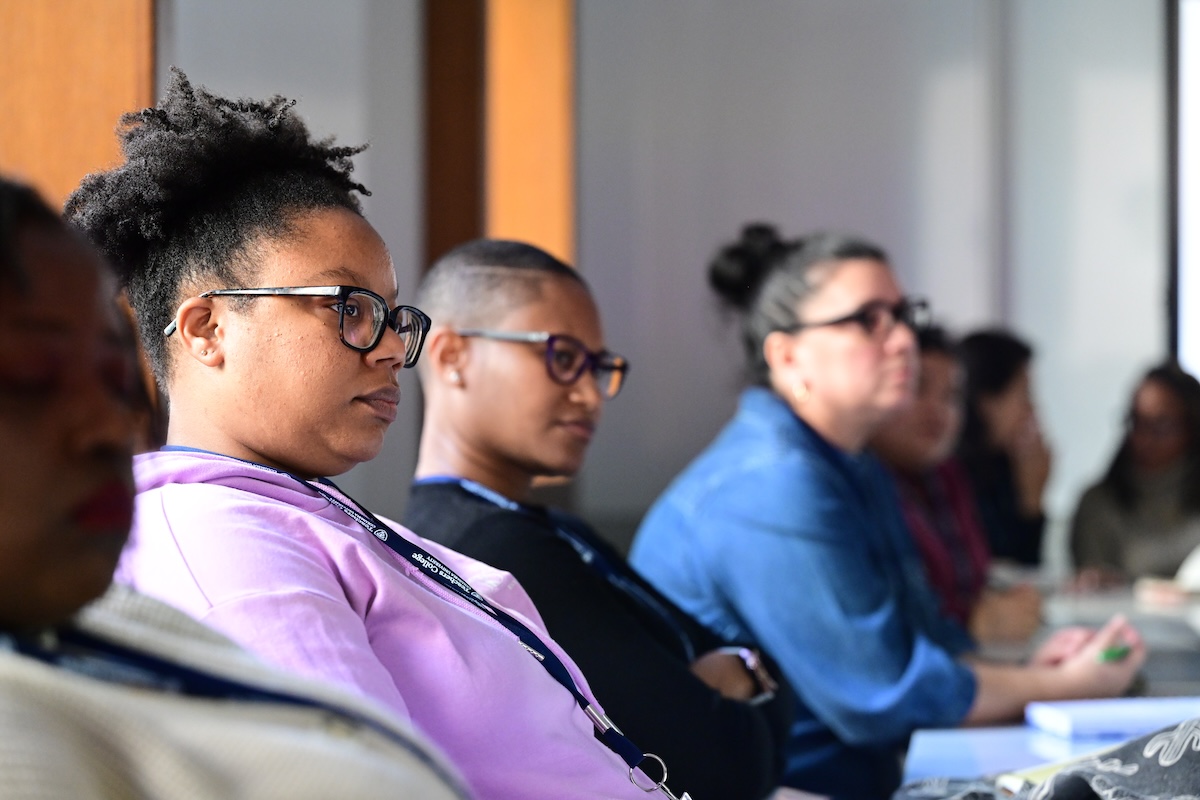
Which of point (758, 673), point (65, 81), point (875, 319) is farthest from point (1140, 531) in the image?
point (65, 81)

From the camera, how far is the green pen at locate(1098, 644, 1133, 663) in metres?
2.21

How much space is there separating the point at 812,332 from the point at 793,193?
1613 mm

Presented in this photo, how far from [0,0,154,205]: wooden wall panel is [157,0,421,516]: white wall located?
0.05 meters

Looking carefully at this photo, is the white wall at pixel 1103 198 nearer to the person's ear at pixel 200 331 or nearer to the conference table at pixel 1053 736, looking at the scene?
the conference table at pixel 1053 736

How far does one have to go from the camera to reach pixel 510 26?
327 centimetres

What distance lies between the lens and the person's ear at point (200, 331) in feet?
3.59

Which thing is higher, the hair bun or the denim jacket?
the hair bun

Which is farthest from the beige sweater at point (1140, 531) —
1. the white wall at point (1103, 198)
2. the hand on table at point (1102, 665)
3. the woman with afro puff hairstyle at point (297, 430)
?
the woman with afro puff hairstyle at point (297, 430)

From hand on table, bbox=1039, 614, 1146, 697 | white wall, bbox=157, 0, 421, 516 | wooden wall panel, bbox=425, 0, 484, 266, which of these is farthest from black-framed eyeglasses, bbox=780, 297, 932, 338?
wooden wall panel, bbox=425, 0, 484, 266

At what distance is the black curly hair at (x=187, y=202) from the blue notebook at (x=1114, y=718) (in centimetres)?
123

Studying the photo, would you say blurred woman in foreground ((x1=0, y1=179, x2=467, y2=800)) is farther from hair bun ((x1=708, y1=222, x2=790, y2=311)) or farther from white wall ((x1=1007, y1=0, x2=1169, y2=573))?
white wall ((x1=1007, y1=0, x2=1169, y2=573))

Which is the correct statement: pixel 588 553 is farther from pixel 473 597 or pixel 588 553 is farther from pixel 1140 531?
pixel 1140 531

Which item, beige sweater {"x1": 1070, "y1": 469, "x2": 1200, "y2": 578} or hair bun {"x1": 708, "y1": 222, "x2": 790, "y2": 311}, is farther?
beige sweater {"x1": 1070, "y1": 469, "x2": 1200, "y2": 578}

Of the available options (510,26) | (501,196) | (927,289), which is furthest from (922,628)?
(927,289)
